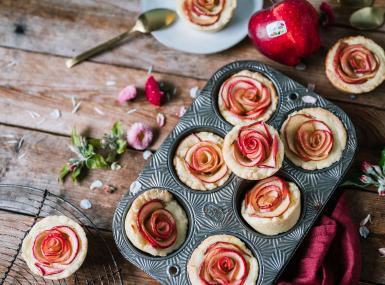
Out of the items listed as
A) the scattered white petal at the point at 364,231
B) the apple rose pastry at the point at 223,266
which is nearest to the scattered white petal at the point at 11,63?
the apple rose pastry at the point at 223,266

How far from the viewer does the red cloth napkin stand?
9.00 feet

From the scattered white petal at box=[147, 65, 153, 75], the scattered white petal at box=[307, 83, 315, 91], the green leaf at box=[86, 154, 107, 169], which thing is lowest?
the green leaf at box=[86, 154, 107, 169]

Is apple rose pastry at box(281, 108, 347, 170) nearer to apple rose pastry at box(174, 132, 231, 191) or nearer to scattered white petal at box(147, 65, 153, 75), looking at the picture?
apple rose pastry at box(174, 132, 231, 191)

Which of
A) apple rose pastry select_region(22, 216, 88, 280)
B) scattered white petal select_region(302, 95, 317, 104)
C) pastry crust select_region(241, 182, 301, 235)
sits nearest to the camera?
pastry crust select_region(241, 182, 301, 235)

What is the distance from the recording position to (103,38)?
3318 mm

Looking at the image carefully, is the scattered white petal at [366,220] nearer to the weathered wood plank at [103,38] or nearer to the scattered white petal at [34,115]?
the weathered wood plank at [103,38]

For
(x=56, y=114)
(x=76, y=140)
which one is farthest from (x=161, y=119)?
(x=56, y=114)

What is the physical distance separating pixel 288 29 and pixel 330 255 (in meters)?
1.15

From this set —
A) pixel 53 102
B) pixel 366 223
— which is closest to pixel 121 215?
pixel 53 102

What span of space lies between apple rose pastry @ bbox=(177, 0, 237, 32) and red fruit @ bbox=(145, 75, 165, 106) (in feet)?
1.24

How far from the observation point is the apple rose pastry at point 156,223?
2.68m

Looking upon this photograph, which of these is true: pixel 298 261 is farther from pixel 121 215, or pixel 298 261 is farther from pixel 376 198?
pixel 121 215

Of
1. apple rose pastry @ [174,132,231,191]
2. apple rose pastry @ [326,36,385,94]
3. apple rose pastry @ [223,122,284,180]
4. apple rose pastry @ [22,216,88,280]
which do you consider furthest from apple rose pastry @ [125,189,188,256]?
apple rose pastry @ [326,36,385,94]

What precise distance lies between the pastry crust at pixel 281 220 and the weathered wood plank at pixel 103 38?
76cm
